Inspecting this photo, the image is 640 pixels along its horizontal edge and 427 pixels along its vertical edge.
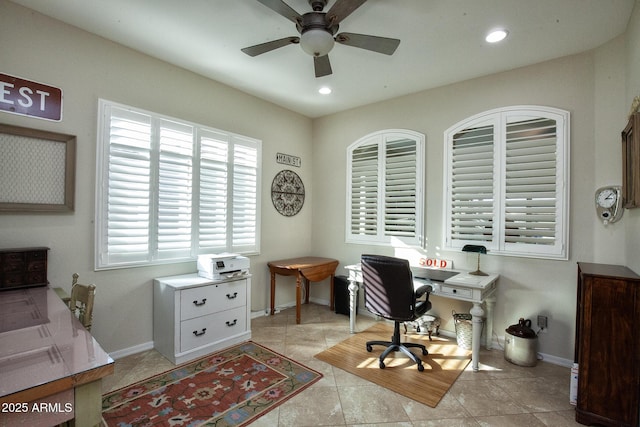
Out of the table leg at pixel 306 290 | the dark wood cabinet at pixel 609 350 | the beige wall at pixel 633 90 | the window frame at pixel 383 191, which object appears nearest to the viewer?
the dark wood cabinet at pixel 609 350

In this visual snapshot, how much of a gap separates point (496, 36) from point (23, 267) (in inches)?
158

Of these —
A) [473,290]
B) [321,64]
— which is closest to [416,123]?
[321,64]

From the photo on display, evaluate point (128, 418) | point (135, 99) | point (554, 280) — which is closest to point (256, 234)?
point (135, 99)

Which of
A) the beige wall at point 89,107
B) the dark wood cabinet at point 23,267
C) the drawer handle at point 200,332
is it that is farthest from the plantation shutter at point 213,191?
the dark wood cabinet at point 23,267

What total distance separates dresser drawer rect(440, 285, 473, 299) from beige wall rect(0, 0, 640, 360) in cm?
63

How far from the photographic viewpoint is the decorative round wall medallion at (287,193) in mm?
4223

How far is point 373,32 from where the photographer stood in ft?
8.16

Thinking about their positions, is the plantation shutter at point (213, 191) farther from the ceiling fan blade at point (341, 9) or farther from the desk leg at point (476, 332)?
the desk leg at point (476, 332)

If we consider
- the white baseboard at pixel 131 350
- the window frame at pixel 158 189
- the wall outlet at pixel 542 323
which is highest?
the window frame at pixel 158 189

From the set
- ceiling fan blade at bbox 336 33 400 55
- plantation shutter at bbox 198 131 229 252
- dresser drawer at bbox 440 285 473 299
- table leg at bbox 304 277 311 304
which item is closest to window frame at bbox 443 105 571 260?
dresser drawer at bbox 440 285 473 299

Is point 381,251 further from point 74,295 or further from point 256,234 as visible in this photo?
point 74,295

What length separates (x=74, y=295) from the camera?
202cm

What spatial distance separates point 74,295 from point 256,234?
2092mm

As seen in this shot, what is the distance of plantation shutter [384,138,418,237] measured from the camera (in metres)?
3.69
